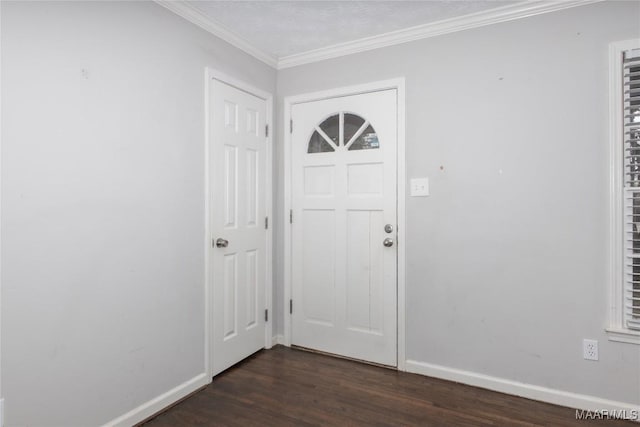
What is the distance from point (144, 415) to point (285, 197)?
5.96 ft

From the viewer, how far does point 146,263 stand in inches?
79.4

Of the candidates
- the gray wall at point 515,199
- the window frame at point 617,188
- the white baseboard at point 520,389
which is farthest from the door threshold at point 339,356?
the window frame at point 617,188

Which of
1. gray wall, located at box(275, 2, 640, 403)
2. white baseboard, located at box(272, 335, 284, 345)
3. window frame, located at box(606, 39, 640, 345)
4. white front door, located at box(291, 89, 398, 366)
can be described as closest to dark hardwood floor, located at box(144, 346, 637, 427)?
gray wall, located at box(275, 2, 640, 403)

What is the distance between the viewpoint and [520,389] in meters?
2.25

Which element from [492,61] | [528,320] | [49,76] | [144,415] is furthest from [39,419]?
[492,61]

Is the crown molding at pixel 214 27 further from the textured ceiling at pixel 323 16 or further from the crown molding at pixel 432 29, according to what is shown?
the crown molding at pixel 432 29

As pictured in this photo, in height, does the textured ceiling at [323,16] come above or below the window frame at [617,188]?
above

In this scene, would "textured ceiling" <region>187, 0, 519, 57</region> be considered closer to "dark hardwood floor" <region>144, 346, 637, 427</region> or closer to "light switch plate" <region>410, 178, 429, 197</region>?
"light switch plate" <region>410, 178, 429, 197</region>

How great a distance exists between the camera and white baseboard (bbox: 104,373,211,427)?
190 centimetres

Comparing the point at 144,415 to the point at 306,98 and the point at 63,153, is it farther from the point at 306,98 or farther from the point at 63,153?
the point at 306,98

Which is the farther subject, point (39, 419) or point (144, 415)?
point (144, 415)

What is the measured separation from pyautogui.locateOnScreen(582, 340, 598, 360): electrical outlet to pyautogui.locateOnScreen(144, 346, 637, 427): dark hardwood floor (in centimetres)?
34

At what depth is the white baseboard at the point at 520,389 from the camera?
6.79 feet

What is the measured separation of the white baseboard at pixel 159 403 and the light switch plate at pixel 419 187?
1950 mm
